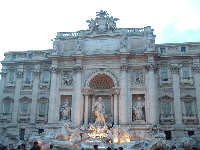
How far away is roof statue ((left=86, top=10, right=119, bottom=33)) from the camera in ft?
97.6

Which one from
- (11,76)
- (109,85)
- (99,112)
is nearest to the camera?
(99,112)

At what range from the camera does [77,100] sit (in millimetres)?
27344

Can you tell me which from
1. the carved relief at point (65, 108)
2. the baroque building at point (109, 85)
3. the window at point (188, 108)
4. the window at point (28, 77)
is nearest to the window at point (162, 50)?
the baroque building at point (109, 85)

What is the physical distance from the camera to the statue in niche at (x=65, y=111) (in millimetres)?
27781

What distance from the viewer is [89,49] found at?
29297 mm

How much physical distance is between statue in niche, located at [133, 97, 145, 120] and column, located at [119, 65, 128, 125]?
1.01 meters

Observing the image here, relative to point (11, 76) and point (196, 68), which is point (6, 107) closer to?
point (11, 76)

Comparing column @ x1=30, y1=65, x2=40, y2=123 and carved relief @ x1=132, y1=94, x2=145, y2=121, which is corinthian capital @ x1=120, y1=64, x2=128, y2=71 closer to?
carved relief @ x1=132, y1=94, x2=145, y2=121

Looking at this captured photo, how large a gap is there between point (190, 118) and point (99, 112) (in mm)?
9368

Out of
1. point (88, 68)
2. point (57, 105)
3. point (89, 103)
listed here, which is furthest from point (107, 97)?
point (57, 105)

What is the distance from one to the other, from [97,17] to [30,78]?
35.8 feet

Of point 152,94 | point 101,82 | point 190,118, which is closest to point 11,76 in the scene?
point 101,82

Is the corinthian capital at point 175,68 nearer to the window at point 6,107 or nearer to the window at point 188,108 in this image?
the window at point 188,108

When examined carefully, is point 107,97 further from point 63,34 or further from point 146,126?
point 63,34
